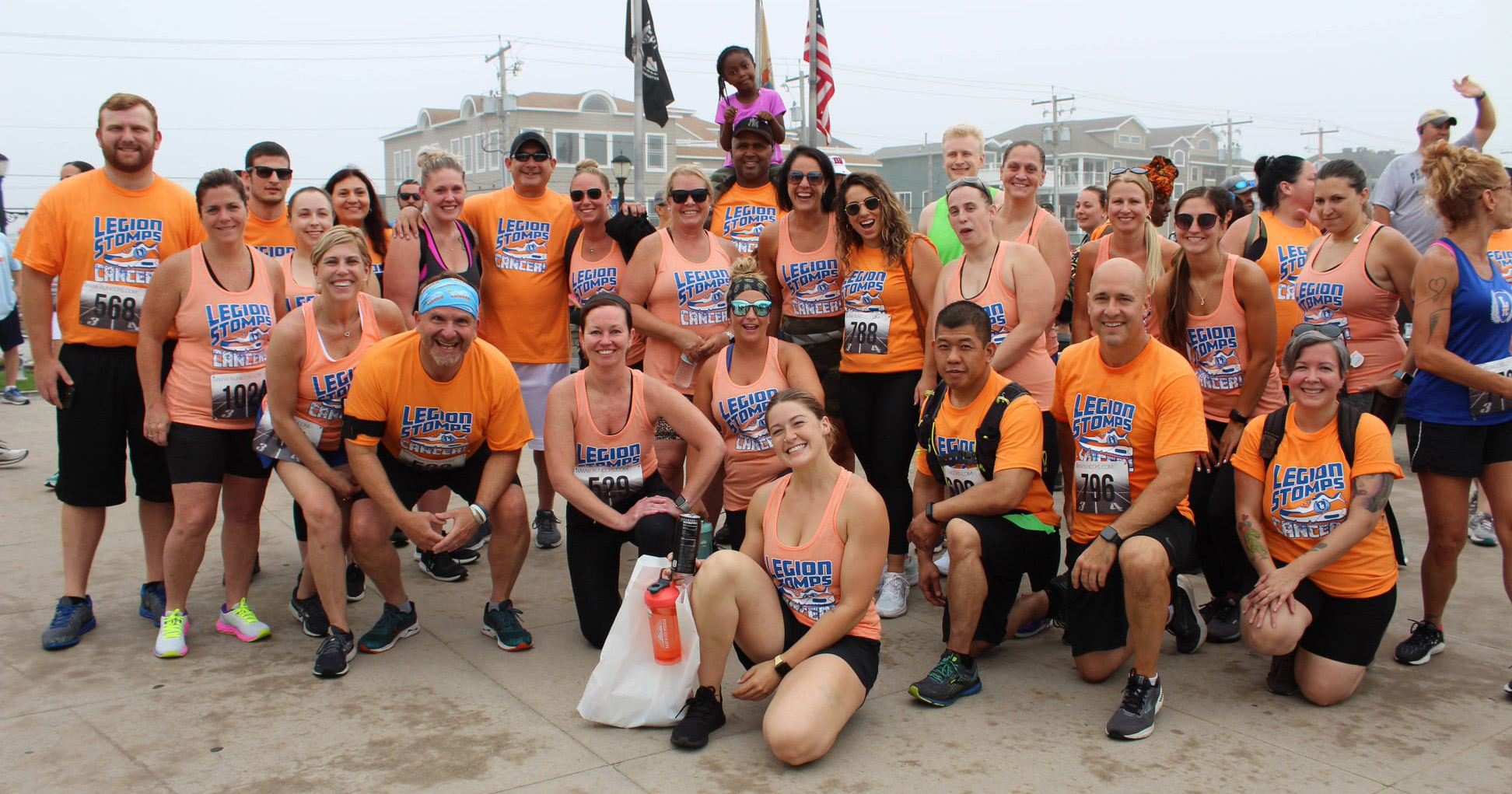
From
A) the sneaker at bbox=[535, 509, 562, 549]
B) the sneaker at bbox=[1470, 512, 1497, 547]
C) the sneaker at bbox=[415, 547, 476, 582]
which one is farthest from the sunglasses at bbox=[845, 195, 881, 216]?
the sneaker at bbox=[1470, 512, 1497, 547]

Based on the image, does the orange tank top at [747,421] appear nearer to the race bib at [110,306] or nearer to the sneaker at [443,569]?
the sneaker at [443,569]

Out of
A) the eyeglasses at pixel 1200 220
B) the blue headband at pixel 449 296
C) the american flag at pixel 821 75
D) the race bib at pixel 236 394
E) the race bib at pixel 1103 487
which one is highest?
the american flag at pixel 821 75

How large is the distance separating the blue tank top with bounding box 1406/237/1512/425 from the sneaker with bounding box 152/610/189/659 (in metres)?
5.00

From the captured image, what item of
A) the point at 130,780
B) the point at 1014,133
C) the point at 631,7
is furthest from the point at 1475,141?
the point at 1014,133

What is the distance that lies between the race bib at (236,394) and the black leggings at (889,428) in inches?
101

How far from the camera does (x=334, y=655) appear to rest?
396 cm

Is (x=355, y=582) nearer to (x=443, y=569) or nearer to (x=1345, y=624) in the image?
(x=443, y=569)

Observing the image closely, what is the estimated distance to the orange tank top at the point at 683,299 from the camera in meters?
5.07

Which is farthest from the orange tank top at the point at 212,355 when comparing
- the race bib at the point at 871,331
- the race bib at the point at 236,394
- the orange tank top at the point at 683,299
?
the race bib at the point at 871,331

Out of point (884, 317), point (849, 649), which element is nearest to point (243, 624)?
point (849, 649)

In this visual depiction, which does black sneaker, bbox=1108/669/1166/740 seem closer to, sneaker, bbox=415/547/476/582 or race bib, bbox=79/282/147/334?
sneaker, bbox=415/547/476/582

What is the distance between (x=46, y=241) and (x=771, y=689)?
11.4 feet

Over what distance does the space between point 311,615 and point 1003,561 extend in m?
2.90

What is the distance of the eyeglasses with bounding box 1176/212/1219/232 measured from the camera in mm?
4430
